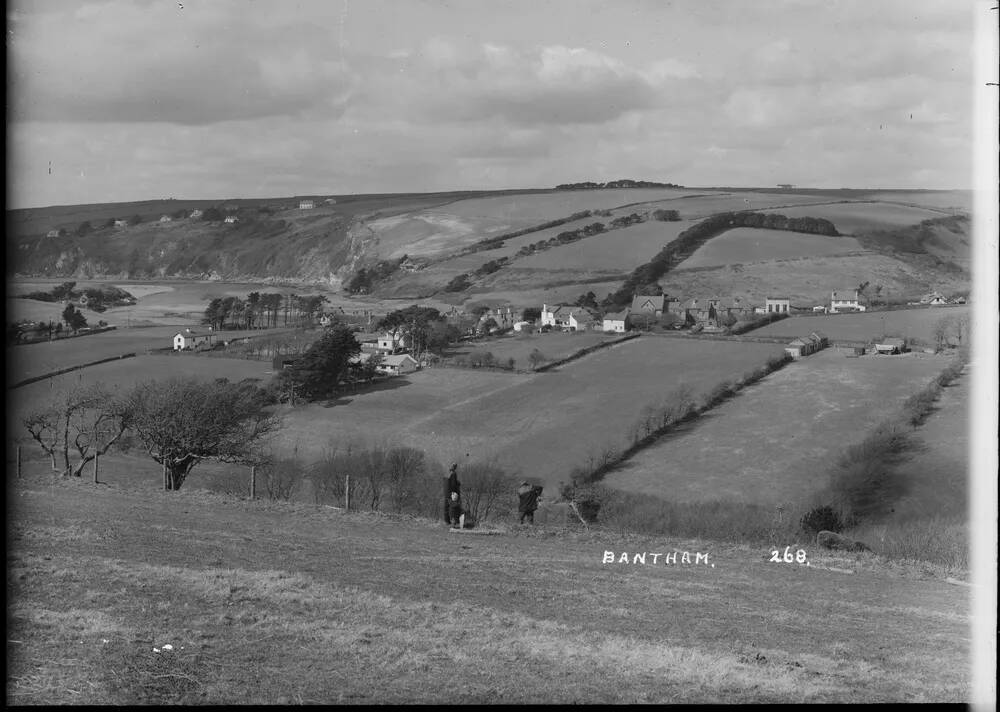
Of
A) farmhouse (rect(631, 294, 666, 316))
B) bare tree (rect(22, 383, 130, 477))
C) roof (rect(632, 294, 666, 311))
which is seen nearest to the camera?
bare tree (rect(22, 383, 130, 477))

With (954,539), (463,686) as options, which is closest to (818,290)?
(954,539)

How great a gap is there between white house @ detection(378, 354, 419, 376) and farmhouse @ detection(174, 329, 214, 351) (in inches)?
101

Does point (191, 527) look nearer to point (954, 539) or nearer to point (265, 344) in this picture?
point (265, 344)

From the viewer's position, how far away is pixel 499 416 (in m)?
15.7

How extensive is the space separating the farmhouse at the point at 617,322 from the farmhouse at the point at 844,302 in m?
3.52

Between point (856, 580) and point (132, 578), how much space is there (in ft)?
22.8

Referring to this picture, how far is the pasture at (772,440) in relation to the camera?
15578 millimetres

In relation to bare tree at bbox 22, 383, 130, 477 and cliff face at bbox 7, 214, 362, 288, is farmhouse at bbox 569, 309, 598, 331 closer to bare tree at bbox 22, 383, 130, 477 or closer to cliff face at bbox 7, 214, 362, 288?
cliff face at bbox 7, 214, 362, 288

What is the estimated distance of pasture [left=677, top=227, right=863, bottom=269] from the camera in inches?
705

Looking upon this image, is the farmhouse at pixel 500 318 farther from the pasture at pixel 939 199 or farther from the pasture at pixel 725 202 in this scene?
the pasture at pixel 939 199

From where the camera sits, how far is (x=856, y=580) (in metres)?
10.5

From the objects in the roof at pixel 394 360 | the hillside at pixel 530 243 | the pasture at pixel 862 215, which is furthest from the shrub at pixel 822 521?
the roof at pixel 394 360

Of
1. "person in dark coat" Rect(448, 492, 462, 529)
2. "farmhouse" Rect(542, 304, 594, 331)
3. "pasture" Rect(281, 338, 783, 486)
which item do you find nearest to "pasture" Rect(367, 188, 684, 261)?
"farmhouse" Rect(542, 304, 594, 331)

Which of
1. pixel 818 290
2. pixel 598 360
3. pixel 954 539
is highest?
pixel 818 290
